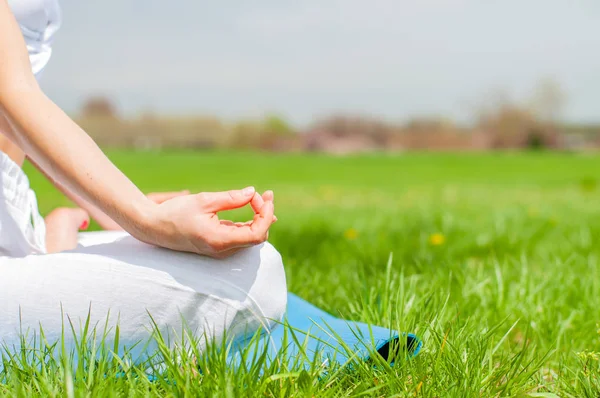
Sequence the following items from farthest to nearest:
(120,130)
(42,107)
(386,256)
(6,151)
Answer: (120,130) → (386,256) → (6,151) → (42,107)

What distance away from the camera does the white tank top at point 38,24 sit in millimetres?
1571

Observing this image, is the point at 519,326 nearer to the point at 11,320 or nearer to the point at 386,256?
the point at 386,256

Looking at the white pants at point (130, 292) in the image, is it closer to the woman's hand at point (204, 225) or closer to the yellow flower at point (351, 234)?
the woman's hand at point (204, 225)

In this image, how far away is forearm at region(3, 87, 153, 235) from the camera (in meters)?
1.24

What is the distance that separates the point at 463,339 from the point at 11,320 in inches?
37.4

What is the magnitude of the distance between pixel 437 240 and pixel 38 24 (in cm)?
220

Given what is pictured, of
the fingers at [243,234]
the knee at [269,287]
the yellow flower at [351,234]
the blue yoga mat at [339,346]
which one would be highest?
the fingers at [243,234]

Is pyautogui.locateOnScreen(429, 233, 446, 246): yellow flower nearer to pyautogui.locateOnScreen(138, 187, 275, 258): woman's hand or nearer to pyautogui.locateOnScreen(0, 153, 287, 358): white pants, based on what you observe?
pyautogui.locateOnScreen(0, 153, 287, 358): white pants

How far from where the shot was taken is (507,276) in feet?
7.92

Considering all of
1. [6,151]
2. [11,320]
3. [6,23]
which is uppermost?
[6,23]

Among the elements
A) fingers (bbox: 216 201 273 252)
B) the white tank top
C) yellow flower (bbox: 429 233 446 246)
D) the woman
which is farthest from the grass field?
the white tank top

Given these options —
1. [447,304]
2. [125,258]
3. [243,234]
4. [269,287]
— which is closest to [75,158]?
[125,258]

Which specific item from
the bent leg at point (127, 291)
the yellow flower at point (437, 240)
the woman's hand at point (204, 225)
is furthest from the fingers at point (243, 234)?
the yellow flower at point (437, 240)

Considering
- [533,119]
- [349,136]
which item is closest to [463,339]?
[349,136]
